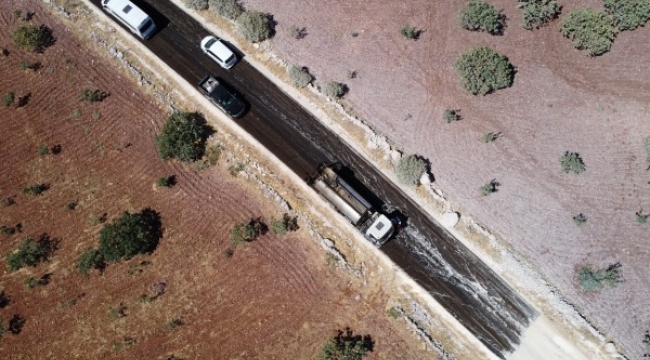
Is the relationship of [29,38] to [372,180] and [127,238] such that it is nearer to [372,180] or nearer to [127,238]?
[127,238]

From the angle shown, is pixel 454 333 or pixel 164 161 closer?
pixel 454 333

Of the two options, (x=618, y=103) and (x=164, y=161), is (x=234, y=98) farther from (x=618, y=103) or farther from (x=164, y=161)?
(x=618, y=103)

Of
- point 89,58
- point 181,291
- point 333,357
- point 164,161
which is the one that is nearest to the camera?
point 333,357

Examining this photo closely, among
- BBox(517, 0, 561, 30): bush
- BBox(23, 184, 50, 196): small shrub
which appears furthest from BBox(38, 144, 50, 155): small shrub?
BBox(517, 0, 561, 30): bush

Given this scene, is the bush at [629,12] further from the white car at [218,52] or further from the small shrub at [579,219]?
the white car at [218,52]

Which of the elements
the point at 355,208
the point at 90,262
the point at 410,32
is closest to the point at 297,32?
the point at 410,32

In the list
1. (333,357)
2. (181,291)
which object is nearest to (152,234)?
(181,291)

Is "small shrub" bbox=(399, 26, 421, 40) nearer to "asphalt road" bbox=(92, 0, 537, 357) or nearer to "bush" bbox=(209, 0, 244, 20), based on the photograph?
"asphalt road" bbox=(92, 0, 537, 357)
